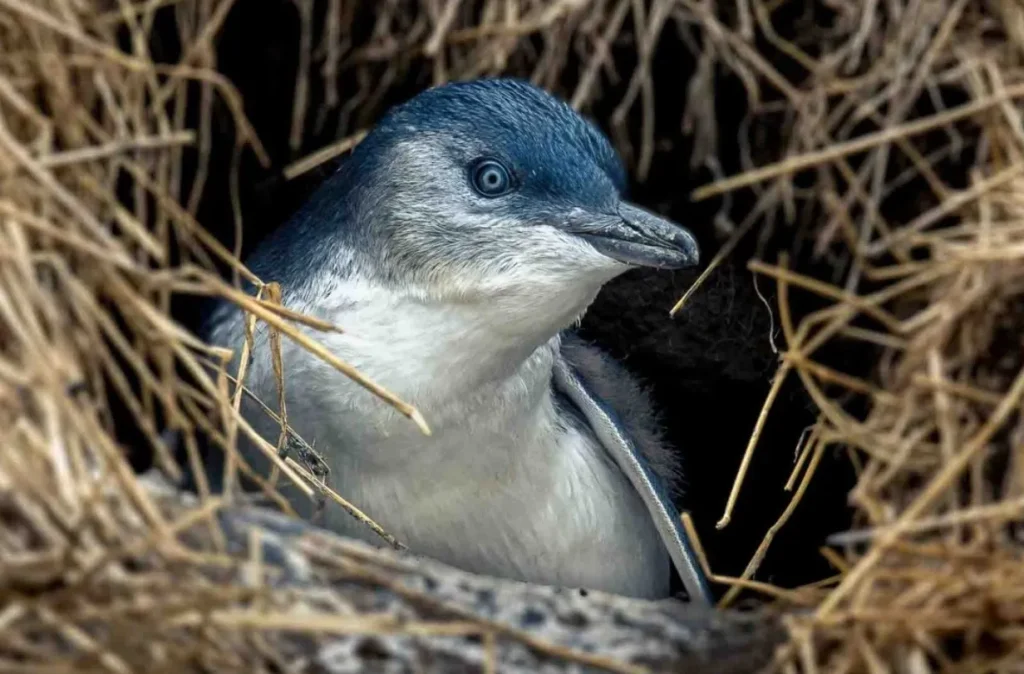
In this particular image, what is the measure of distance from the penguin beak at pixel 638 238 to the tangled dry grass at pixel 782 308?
258 millimetres

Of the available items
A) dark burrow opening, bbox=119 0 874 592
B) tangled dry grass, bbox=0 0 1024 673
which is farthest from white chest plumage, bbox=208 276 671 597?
dark burrow opening, bbox=119 0 874 592

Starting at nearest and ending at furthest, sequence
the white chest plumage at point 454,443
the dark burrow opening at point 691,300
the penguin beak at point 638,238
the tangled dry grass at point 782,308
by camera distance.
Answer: the tangled dry grass at point 782,308
the penguin beak at point 638,238
the white chest plumage at point 454,443
the dark burrow opening at point 691,300

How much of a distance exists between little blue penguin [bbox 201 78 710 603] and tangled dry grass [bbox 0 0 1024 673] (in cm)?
19

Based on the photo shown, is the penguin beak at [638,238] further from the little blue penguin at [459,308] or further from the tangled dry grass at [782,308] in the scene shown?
the tangled dry grass at [782,308]

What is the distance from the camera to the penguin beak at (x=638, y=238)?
2.70m

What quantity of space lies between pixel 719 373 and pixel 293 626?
2319 millimetres

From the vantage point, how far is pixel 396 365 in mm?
2822

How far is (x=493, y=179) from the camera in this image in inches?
115

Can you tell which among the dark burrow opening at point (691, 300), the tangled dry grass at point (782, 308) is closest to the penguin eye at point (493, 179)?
→ the tangled dry grass at point (782, 308)

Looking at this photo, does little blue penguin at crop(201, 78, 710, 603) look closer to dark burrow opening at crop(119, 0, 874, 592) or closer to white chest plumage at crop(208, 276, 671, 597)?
white chest plumage at crop(208, 276, 671, 597)

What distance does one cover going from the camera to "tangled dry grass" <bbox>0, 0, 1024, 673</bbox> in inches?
75.3

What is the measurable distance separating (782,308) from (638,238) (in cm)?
35

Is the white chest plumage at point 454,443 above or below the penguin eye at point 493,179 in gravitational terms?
below

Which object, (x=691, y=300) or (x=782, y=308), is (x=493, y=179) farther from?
(x=691, y=300)
